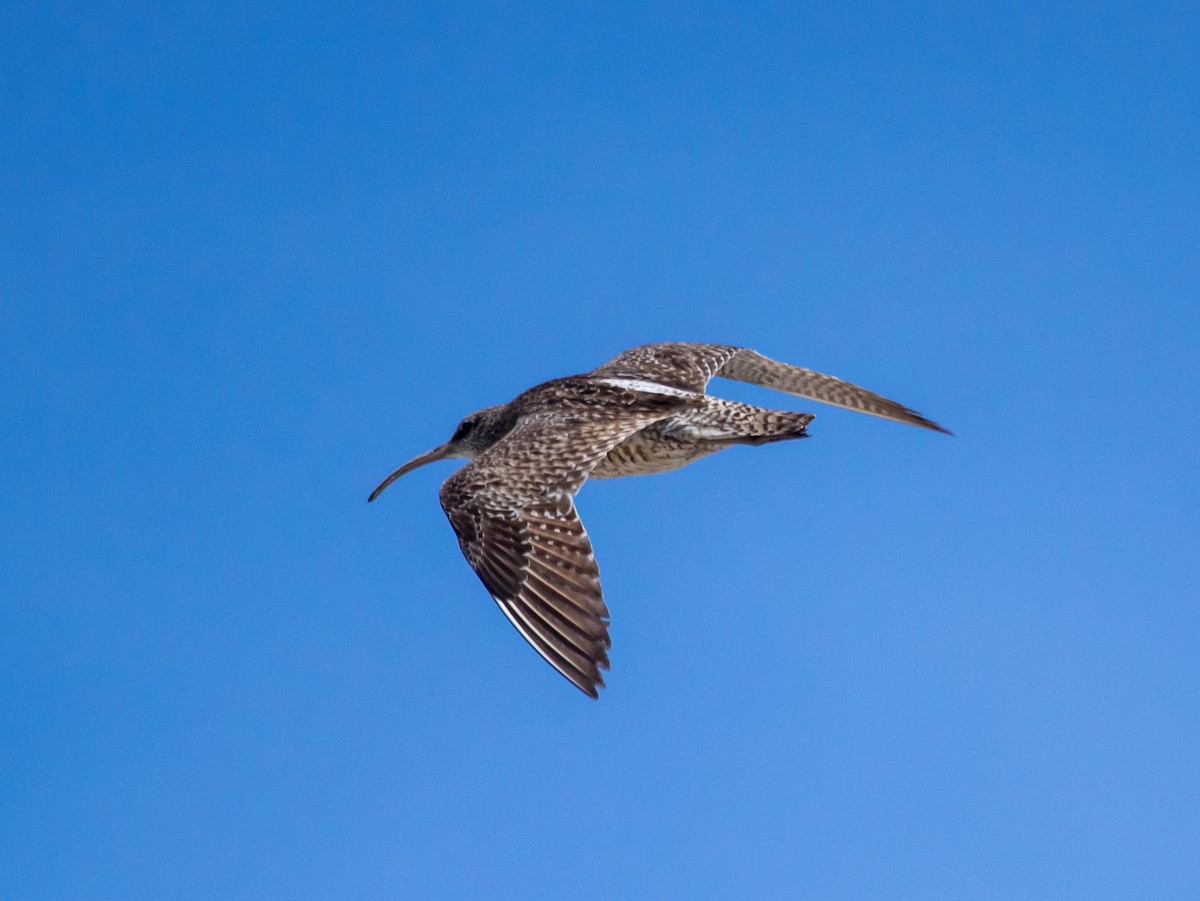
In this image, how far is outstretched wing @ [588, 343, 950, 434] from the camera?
16016mm

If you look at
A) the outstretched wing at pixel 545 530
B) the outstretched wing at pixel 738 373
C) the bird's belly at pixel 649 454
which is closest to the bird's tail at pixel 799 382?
the outstretched wing at pixel 738 373

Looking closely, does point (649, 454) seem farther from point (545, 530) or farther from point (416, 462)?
point (416, 462)

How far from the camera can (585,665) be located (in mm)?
10742

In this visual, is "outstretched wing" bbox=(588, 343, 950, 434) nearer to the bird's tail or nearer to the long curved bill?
the bird's tail

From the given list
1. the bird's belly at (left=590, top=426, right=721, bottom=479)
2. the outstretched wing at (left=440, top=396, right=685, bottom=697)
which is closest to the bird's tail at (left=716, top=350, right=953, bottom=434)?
the bird's belly at (left=590, top=426, right=721, bottom=479)

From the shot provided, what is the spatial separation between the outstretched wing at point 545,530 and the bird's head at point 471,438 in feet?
5.52

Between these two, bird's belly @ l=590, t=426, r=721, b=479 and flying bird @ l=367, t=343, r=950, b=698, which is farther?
bird's belly @ l=590, t=426, r=721, b=479

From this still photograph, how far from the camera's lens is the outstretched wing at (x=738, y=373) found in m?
16.0

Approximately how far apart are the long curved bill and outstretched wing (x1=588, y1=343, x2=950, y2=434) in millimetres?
2092

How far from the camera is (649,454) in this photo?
14.4 meters

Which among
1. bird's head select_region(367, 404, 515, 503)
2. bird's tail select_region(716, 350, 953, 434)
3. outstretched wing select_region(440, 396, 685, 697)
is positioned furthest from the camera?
bird's tail select_region(716, 350, 953, 434)

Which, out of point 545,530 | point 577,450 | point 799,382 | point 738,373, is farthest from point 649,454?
point 799,382

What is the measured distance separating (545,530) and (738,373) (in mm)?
5975

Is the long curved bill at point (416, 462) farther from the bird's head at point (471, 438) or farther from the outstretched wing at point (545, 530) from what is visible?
the outstretched wing at point (545, 530)
